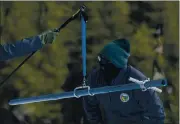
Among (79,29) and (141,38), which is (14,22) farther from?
(141,38)

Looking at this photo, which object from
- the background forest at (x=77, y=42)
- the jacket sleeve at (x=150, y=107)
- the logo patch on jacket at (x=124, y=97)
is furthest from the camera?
the background forest at (x=77, y=42)

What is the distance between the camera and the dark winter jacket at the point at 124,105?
8.22 ft

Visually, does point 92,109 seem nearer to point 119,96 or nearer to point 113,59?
point 119,96

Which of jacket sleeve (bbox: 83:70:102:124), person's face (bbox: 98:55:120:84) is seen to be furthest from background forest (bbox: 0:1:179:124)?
person's face (bbox: 98:55:120:84)

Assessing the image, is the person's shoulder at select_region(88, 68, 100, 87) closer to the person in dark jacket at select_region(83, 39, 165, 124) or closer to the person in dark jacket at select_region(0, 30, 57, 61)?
the person in dark jacket at select_region(83, 39, 165, 124)

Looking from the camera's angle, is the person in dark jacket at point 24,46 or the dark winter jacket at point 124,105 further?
the person in dark jacket at point 24,46

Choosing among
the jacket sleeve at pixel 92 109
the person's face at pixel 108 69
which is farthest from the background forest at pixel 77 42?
the person's face at pixel 108 69

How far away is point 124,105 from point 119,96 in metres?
0.05

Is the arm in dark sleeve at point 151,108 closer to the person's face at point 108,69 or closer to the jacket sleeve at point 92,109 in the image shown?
the person's face at point 108,69

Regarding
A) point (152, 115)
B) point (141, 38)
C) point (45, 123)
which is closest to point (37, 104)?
point (45, 123)

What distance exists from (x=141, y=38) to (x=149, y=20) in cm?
12

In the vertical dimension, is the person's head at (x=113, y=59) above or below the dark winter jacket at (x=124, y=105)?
above

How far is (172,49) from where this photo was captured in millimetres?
3230

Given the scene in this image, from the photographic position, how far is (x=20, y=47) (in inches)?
108
